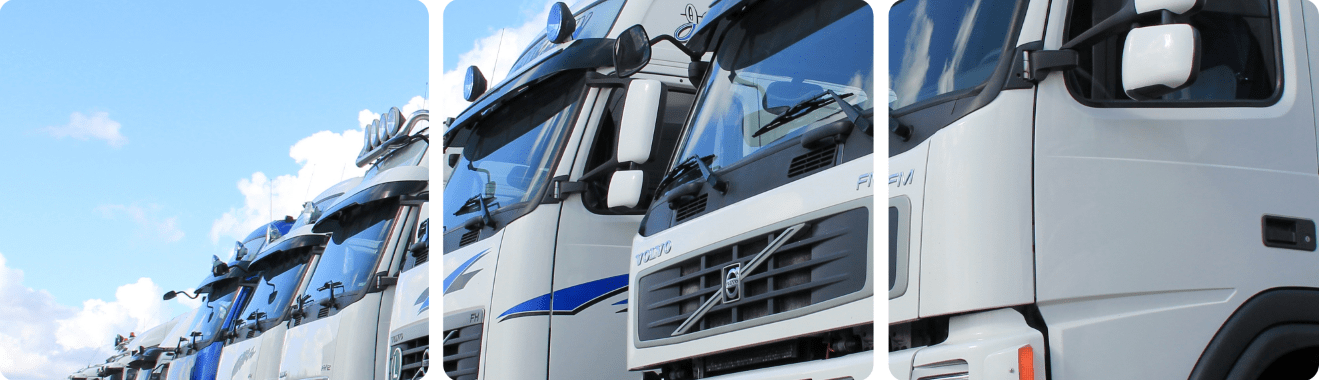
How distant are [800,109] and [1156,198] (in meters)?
1.12

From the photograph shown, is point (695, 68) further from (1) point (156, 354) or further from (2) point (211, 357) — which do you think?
(1) point (156, 354)

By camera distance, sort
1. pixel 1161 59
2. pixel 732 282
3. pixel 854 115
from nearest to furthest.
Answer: pixel 1161 59 < pixel 854 115 < pixel 732 282

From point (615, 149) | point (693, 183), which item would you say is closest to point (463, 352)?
point (615, 149)

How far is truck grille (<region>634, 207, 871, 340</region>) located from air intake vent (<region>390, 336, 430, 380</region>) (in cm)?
163

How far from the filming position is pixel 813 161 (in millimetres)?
3320

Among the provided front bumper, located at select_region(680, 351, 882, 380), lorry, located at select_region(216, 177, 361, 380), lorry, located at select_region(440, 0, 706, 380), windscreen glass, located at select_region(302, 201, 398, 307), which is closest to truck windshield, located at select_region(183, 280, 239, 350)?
lorry, located at select_region(216, 177, 361, 380)

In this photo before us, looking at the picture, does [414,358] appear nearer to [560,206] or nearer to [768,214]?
[560,206]

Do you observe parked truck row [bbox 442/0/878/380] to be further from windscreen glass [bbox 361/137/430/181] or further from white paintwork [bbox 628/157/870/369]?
windscreen glass [bbox 361/137/430/181]

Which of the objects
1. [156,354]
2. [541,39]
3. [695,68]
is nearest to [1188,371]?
[695,68]

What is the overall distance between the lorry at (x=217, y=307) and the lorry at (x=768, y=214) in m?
6.67

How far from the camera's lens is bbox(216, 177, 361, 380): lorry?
27.0ft

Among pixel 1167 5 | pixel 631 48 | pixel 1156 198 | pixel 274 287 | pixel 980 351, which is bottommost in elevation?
pixel 980 351

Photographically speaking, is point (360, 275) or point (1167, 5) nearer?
A: point (1167, 5)

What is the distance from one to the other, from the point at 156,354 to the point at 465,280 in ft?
37.5
